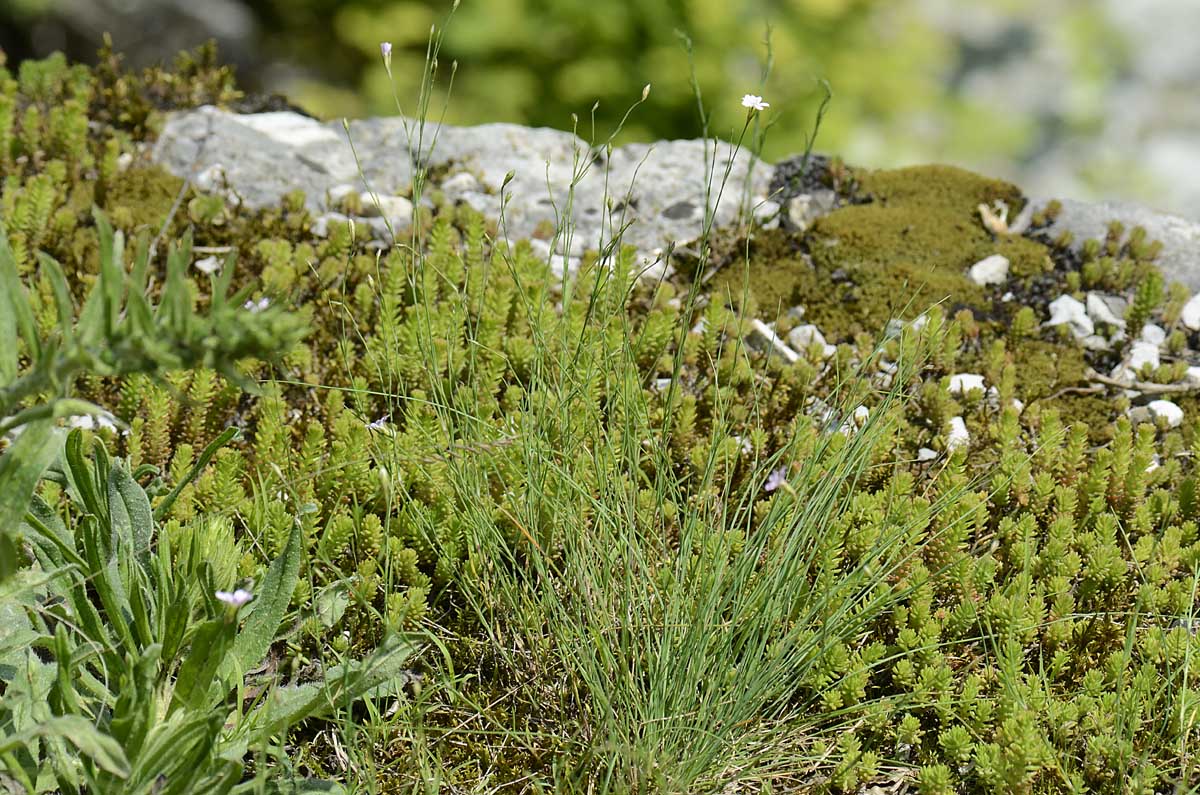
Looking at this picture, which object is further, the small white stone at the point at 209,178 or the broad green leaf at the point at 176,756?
the small white stone at the point at 209,178

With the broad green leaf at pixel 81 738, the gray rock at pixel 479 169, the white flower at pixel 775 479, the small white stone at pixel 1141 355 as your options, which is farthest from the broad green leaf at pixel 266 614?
the small white stone at pixel 1141 355

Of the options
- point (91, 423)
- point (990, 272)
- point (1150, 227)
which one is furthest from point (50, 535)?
point (1150, 227)

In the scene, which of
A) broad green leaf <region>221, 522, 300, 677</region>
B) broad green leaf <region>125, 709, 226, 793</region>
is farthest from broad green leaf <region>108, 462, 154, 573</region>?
broad green leaf <region>125, 709, 226, 793</region>

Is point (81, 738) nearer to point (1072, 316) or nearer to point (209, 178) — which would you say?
point (209, 178)

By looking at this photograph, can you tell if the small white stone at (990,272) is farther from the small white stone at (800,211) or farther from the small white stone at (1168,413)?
the small white stone at (1168,413)

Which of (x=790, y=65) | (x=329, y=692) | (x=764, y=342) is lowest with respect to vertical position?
(x=329, y=692)

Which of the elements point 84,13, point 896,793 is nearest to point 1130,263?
point 896,793

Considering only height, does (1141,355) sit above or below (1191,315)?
below
